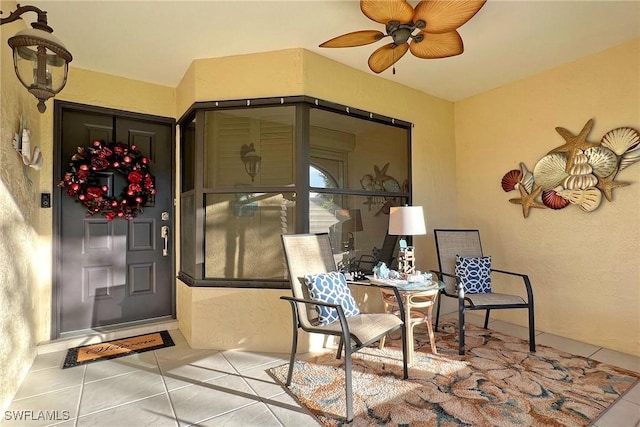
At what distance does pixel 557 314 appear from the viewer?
311 centimetres

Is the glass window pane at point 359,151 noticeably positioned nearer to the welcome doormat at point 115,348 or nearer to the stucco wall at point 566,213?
the stucco wall at point 566,213

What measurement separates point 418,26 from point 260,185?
1.71 meters

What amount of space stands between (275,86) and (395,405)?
260 centimetres

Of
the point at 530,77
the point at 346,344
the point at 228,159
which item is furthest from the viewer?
the point at 530,77

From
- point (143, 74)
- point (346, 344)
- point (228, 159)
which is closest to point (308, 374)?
point (346, 344)

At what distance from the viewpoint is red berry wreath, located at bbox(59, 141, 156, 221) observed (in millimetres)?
2904

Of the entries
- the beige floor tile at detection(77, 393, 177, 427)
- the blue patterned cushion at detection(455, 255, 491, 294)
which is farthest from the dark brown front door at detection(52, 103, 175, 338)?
the blue patterned cushion at detection(455, 255, 491, 294)

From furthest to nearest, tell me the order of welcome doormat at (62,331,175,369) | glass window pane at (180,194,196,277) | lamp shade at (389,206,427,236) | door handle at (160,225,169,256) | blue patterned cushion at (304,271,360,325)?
door handle at (160,225,169,256) → glass window pane at (180,194,196,277) → lamp shade at (389,206,427,236) → welcome doormat at (62,331,175,369) → blue patterned cushion at (304,271,360,325)

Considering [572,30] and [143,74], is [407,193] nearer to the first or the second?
[572,30]

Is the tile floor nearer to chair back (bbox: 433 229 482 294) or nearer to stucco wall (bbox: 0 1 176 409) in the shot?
stucco wall (bbox: 0 1 176 409)

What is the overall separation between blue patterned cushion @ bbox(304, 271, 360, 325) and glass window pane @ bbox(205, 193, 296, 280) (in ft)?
2.06

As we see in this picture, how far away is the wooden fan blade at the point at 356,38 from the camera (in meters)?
2.05

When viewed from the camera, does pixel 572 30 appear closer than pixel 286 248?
No

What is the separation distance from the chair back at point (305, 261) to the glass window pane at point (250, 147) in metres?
0.60
